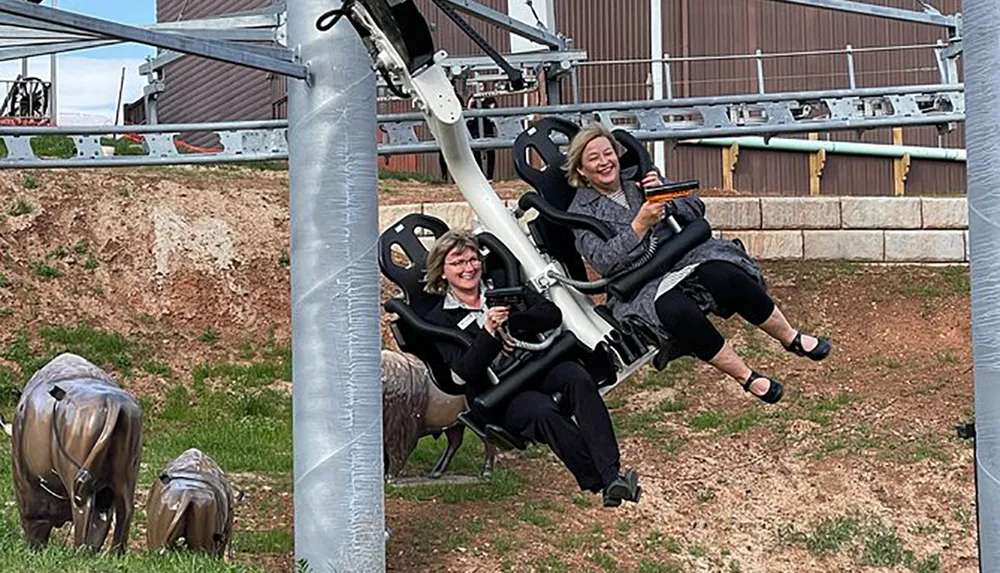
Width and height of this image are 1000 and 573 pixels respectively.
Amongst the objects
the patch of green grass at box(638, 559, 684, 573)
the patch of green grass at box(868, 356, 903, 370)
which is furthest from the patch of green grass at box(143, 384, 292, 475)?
the patch of green grass at box(868, 356, 903, 370)

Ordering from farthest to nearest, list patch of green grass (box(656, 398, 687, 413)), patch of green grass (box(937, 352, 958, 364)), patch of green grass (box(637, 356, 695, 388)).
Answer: patch of green grass (box(937, 352, 958, 364)) → patch of green grass (box(637, 356, 695, 388)) → patch of green grass (box(656, 398, 687, 413))

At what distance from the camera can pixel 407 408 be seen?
1025 cm

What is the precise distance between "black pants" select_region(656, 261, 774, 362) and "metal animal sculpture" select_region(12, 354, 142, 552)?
2331 mm

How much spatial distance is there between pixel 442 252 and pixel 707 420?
631 cm

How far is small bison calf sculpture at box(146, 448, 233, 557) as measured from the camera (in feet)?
23.5

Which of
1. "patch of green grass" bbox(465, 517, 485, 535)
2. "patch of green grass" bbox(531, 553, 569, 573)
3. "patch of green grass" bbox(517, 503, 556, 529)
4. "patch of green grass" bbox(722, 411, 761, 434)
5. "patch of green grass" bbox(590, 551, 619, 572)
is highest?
"patch of green grass" bbox(722, 411, 761, 434)

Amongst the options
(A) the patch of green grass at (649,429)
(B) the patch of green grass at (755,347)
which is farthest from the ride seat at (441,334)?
(B) the patch of green grass at (755,347)

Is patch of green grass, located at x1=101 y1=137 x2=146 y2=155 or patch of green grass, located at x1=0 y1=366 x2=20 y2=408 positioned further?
patch of green grass, located at x1=101 y1=137 x2=146 y2=155

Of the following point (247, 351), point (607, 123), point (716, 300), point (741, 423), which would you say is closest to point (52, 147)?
point (247, 351)

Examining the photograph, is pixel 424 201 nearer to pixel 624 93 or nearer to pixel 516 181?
pixel 516 181

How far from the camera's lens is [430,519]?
1004cm

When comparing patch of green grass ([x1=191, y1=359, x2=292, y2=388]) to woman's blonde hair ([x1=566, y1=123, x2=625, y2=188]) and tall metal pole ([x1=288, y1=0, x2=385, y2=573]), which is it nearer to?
tall metal pole ([x1=288, y1=0, x2=385, y2=573])

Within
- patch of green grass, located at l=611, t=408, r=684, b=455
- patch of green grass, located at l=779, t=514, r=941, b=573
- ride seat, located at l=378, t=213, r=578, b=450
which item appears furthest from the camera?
patch of green grass, located at l=611, t=408, r=684, b=455

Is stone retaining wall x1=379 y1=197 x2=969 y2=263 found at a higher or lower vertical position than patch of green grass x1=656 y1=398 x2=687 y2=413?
higher
